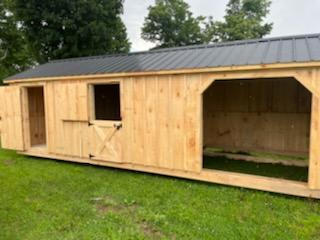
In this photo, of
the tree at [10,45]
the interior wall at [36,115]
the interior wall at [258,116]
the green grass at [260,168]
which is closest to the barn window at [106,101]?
the interior wall at [36,115]

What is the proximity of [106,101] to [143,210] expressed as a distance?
627 cm

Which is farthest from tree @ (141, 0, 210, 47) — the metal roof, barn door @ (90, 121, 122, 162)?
barn door @ (90, 121, 122, 162)

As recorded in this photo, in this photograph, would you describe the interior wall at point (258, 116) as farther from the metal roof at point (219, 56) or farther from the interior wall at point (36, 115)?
the interior wall at point (36, 115)

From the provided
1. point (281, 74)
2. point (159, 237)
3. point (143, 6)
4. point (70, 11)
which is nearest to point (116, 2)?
point (70, 11)

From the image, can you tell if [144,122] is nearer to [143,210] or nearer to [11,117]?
[143,210]

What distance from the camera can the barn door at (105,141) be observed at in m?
6.15

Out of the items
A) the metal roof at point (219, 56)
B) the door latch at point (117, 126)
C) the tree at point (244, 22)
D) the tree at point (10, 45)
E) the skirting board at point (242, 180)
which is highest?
the tree at point (244, 22)

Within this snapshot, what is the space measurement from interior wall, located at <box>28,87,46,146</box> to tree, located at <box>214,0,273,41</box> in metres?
16.5

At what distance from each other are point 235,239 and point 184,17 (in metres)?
23.1

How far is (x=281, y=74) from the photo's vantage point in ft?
14.1

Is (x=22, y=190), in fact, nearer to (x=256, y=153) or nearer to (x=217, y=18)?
(x=256, y=153)

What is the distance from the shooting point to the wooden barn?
461cm

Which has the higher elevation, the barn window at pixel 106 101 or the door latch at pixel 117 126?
the barn window at pixel 106 101

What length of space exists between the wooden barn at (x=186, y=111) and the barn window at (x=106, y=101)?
151 cm
